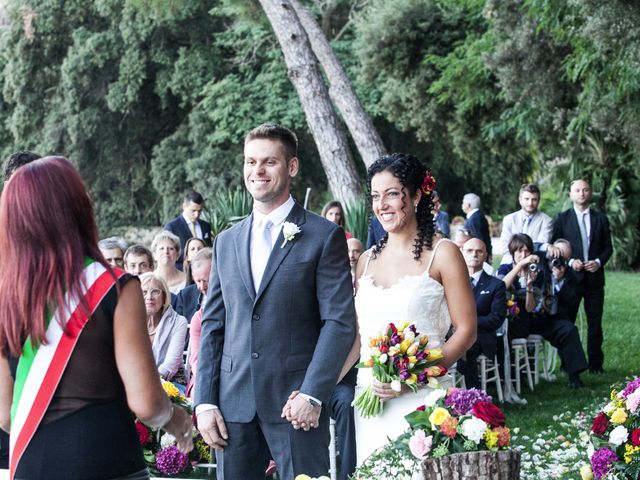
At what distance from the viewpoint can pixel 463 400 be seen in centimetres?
421

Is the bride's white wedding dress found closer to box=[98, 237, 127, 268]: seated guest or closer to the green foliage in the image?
box=[98, 237, 127, 268]: seated guest

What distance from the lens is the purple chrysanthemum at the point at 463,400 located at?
417 cm

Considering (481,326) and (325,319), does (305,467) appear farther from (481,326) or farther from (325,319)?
(481,326)

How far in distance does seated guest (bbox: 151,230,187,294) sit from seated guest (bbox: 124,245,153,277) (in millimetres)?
510

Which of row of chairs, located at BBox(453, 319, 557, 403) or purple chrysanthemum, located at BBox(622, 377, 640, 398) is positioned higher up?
purple chrysanthemum, located at BBox(622, 377, 640, 398)

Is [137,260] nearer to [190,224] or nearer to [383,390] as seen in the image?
[190,224]

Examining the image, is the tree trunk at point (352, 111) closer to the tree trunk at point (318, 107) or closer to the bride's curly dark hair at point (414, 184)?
the tree trunk at point (318, 107)

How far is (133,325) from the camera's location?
2.75 metres

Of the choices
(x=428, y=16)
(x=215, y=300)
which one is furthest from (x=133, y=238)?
(x=215, y=300)

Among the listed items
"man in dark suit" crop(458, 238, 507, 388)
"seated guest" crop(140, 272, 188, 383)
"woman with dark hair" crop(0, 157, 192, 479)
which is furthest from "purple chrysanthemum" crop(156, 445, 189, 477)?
"woman with dark hair" crop(0, 157, 192, 479)

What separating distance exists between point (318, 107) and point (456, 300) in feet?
33.0

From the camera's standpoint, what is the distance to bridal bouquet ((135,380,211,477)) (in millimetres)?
6656

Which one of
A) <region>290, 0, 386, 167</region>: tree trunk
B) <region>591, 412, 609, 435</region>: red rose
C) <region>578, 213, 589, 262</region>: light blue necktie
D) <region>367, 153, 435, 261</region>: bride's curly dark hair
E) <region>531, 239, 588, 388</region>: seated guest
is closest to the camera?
<region>367, 153, 435, 261</region>: bride's curly dark hair

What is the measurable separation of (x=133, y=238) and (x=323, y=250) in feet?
91.5
